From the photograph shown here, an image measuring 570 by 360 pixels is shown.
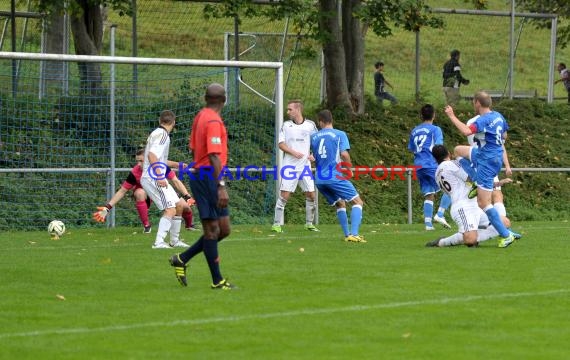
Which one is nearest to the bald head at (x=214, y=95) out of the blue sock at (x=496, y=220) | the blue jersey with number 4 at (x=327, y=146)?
the blue sock at (x=496, y=220)

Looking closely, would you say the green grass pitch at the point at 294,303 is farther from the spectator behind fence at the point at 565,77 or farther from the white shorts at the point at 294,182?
the spectator behind fence at the point at 565,77

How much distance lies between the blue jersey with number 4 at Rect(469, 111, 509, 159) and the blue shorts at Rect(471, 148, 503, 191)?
5 cm

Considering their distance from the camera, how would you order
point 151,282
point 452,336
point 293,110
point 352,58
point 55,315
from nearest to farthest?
point 452,336 → point 55,315 → point 151,282 → point 293,110 → point 352,58

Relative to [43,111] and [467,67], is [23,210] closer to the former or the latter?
[43,111]

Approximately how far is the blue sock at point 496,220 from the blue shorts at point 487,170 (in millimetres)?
306

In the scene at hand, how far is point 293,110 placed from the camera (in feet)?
61.9

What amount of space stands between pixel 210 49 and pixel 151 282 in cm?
1643

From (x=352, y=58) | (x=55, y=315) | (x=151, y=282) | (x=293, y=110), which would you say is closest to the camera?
(x=55, y=315)

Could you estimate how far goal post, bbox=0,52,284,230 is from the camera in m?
20.4

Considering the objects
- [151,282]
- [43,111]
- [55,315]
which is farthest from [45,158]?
[55,315]

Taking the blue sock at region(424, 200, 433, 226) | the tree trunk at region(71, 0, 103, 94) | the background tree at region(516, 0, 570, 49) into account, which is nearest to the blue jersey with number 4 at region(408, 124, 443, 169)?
the blue sock at region(424, 200, 433, 226)

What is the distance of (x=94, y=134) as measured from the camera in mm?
21281

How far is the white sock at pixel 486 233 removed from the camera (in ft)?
51.9

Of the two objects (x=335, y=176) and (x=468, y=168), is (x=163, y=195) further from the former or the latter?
(x=468, y=168)
